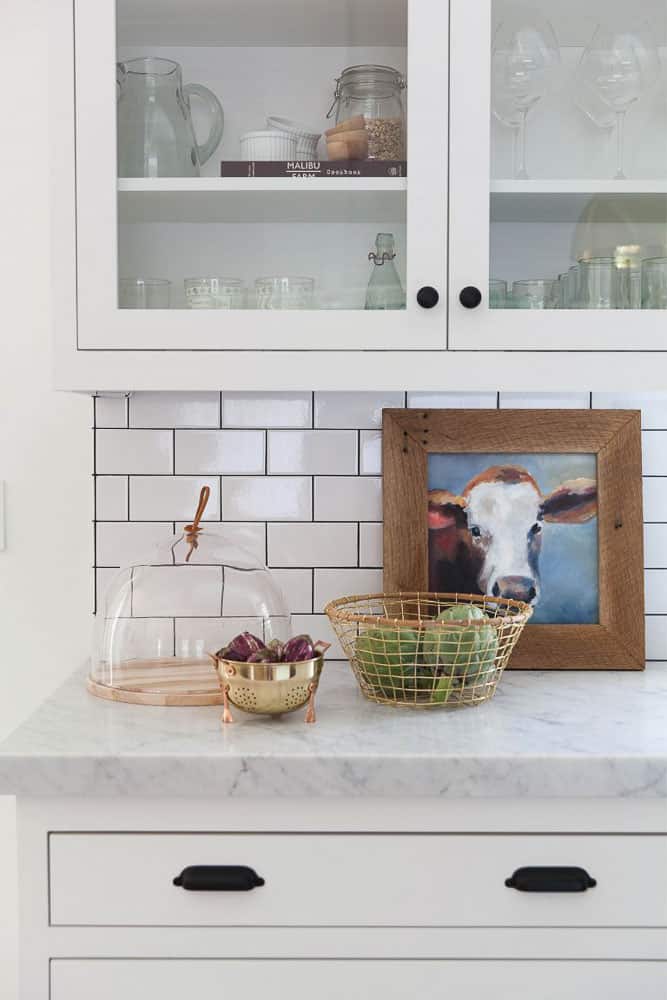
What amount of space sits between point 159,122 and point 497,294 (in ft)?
1.87

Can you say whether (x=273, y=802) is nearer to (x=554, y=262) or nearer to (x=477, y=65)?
(x=554, y=262)

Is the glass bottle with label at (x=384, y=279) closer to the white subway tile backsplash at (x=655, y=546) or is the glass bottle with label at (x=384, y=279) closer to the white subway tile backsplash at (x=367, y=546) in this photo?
the white subway tile backsplash at (x=367, y=546)

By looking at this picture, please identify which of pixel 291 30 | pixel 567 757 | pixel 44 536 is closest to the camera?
pixel 567 757

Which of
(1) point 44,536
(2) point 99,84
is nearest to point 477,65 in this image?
(2) point 99,84

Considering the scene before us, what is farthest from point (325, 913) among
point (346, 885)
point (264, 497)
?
point (264, 497)

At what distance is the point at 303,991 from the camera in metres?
1.30

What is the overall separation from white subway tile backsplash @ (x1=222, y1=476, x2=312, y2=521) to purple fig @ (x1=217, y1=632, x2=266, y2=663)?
0.44 m

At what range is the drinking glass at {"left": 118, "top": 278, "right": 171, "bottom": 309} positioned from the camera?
1.52m

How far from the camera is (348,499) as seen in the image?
185cm

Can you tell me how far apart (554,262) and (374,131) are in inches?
13.0

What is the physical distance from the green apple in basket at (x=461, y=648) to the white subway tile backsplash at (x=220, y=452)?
530 mm

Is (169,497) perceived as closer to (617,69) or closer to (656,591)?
(656,591)

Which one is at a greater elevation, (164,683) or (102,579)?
(102,579)

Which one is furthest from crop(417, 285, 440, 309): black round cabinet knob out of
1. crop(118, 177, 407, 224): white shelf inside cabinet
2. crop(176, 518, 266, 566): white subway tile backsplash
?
crop(176, 518, 266, 566): white subway tile backsplash
